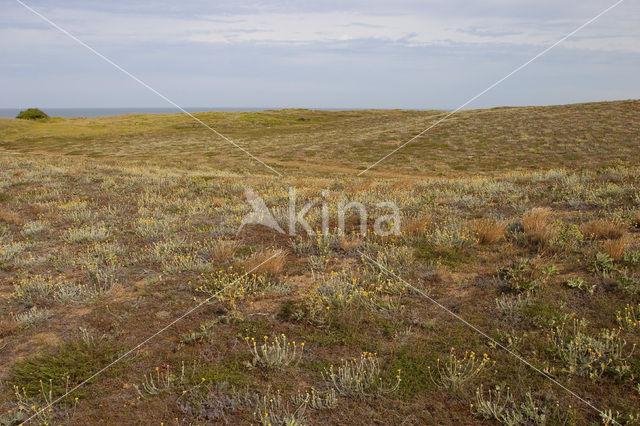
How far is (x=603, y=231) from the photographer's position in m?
7.19

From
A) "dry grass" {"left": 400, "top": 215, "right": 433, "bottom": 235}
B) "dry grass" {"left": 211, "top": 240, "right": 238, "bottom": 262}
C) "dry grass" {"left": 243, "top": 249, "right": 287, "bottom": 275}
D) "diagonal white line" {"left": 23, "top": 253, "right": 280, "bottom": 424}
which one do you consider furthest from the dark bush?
"diagonal white line" {"left": 23, "top": 253, "right": 280, "bottom": 424}

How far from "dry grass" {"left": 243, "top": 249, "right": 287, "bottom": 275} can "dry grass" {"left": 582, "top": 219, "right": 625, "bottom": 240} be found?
18.5 feet

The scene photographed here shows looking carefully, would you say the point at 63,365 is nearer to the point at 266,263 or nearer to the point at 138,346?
the point at 138,346

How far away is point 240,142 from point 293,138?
24.2 feet

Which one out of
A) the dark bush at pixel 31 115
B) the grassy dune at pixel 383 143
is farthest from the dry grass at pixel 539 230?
the dark bush at pixel 31 115

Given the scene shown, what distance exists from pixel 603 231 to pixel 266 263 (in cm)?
627

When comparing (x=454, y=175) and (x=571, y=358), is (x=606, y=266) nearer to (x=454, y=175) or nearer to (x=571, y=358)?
(x=571, y=358)

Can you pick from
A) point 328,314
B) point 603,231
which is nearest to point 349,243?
point 328,314

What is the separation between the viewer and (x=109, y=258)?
7.45 meters

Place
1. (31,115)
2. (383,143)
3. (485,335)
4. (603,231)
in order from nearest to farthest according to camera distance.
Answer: (485,335), (603,231), (383,143), (31,115)

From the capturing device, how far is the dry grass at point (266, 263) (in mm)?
6680

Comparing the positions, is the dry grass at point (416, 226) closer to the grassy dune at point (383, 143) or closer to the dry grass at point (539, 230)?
the dry grass at point (539, 230)

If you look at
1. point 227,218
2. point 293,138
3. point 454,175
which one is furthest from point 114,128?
point 227,218

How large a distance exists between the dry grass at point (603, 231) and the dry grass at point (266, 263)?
5.64m
